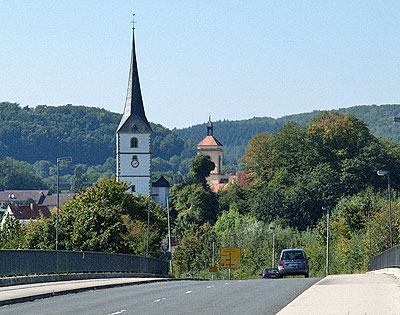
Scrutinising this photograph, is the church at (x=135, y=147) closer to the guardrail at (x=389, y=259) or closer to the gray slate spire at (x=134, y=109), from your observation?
the gray slate spire at (x=134, y=109)

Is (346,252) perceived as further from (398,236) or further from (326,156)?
(326,156)

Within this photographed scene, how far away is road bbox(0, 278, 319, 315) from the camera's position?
20.0 meters

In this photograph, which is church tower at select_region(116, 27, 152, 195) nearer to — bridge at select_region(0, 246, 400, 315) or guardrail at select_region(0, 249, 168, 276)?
guardrail at select_region(0, 249, 168, 276)

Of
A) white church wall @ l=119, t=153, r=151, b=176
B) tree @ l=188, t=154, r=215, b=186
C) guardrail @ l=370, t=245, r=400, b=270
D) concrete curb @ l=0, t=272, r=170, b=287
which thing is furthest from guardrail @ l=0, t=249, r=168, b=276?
tree @ l=188, t=154, r=215, b=186

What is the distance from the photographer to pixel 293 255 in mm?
46906

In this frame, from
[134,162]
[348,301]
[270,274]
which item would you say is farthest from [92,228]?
[134,162]

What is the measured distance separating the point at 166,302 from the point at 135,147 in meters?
123

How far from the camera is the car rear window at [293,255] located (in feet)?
154

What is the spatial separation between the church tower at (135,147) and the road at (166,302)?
382ft

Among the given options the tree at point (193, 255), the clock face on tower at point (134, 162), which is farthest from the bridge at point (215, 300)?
the clock face on tower at point (134, 162)

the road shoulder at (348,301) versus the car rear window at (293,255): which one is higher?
the road shoulder at (348,301)

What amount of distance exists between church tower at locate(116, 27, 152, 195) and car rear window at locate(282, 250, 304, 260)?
318 feet

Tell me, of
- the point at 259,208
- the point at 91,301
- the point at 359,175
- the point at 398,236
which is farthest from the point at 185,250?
the point at 91,301

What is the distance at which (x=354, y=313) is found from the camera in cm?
1833
